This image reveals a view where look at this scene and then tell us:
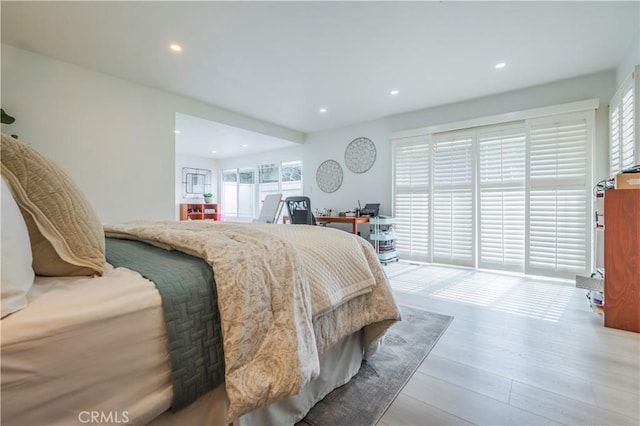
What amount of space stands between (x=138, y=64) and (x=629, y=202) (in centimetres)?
474

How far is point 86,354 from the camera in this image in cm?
62

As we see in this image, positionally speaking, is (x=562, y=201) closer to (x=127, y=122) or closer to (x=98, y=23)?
(x=98, y=23)

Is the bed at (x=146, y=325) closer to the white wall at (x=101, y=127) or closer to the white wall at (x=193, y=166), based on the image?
the white wall at (x=101, y=127)

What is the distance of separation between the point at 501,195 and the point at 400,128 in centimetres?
192

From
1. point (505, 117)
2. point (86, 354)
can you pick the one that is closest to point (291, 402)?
point (86, 354)

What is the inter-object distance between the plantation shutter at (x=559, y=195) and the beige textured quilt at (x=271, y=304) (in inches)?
135

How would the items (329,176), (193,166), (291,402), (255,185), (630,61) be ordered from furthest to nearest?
(193,166) → (255,185) → (329,176) → (630,61) → (291,402)

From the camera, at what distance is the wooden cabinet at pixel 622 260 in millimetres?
2025

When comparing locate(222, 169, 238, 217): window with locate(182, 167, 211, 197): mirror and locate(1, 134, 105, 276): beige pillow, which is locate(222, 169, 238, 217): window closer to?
locate(182, 167, 211, 197): mirror

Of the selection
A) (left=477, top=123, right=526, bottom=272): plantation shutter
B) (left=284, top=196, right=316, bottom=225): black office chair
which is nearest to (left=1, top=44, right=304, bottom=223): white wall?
(left=284, top=196, right=316, bottom=225): black office chair

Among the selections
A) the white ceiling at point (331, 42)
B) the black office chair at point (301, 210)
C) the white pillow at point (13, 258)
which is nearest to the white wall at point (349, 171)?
the white ceiling at point (331, 42)

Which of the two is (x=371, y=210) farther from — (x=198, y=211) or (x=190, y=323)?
(x=198, y=211)

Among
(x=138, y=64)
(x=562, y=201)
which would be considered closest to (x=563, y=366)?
(x=562, y=201)

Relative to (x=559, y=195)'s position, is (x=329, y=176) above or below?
above
